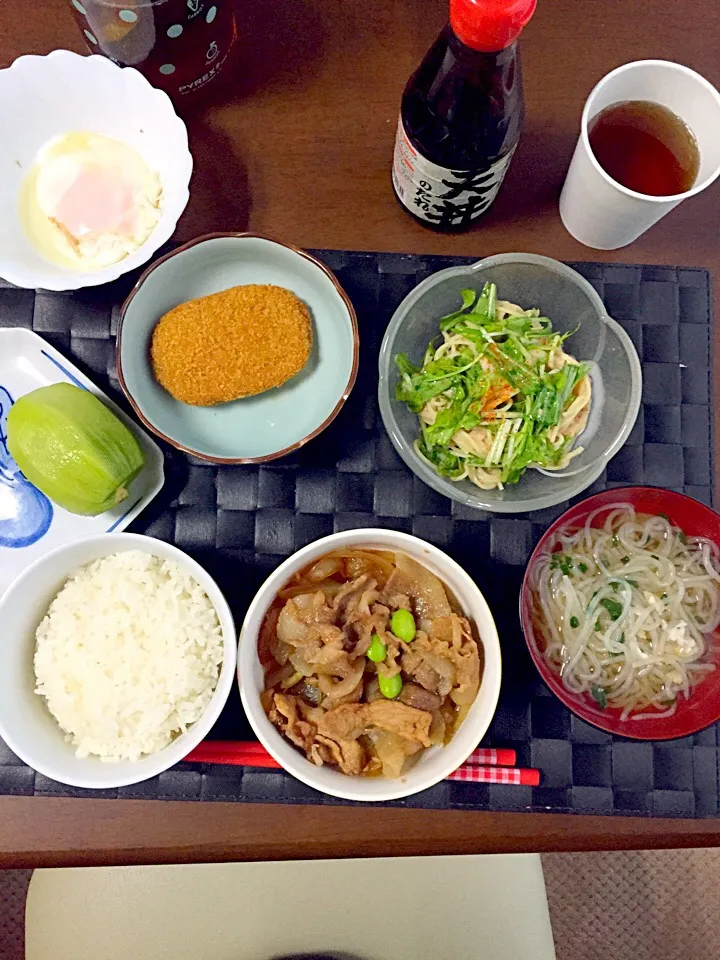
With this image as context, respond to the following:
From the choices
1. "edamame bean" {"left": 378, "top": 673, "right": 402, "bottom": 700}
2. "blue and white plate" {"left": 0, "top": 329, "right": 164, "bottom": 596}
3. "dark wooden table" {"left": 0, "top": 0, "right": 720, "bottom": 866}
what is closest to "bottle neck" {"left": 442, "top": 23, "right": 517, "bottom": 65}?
"dark wooden table" {"left": 0, "top": 0, "right": 720, "bottom": 866}

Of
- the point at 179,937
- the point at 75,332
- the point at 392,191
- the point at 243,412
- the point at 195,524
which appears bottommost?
the point at 179,937

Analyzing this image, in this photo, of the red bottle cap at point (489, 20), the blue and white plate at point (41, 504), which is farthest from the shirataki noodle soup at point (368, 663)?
the red bottle cap at point (489, 20)

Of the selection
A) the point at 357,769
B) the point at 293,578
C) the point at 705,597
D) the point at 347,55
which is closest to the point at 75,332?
the point at 293,578

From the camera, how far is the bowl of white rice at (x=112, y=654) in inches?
44.6

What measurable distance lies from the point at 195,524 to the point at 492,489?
0.54 m

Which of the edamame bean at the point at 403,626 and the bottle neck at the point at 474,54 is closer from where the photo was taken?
the bottle neck at the point at 474,54

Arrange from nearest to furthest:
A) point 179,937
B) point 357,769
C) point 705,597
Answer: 1. point 357,769
2. point 705,597
3. point 179,937

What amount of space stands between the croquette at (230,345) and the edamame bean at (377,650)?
486mm

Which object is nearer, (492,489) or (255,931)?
(492,489)

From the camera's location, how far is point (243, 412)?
1.35m

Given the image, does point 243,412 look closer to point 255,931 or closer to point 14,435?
point 14,435

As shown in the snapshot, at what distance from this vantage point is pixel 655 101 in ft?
4.04

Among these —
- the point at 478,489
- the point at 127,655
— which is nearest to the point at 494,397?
the point at 478,489

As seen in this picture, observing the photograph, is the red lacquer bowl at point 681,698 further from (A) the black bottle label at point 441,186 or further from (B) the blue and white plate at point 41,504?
(B) the blue and white plate at point 41,504
